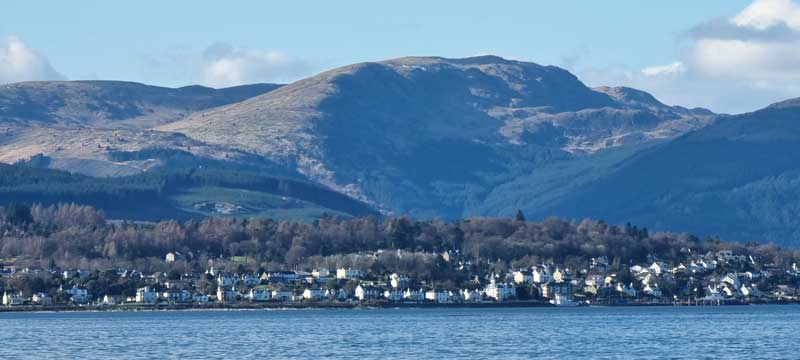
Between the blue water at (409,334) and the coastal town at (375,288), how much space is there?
3919mm

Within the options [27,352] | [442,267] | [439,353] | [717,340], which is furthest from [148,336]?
[442,267]

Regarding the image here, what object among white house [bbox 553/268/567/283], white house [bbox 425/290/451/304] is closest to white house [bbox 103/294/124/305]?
white house [bbox 425/290/451/304]

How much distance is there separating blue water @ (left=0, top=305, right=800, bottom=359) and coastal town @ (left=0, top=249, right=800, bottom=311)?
3919mm

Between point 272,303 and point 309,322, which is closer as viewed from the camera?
point 309,322

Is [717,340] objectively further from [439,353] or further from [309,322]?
[309,322]

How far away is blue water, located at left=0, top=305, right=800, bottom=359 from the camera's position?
97.2m

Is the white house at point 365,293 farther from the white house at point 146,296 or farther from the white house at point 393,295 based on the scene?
the white house at point 146,296

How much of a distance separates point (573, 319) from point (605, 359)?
48.7 meters

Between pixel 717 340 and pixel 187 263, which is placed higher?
pixel 187 263

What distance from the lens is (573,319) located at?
14062cm

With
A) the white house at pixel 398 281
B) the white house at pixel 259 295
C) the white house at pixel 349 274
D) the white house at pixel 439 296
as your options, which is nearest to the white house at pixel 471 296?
the white house at pixel 439 296

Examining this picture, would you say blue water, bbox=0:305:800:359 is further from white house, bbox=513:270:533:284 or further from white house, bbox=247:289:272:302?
white house, bbox=513:270:533:284

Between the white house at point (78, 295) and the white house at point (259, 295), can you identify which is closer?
the white house at point (78, 295)

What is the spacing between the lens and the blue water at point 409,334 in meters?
97.2
